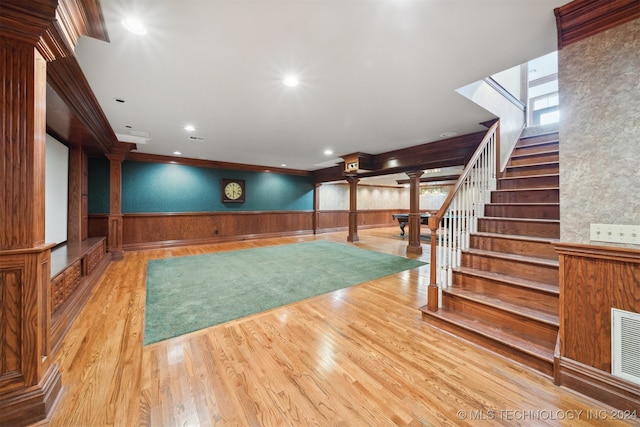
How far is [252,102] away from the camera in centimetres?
288

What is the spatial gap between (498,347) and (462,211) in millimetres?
1352

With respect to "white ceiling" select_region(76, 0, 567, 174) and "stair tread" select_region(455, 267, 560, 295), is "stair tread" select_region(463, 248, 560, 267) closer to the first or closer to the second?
"stair tread" select_region(455, 267, 560, 295)

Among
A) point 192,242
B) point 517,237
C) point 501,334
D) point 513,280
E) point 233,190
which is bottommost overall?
point 501,334

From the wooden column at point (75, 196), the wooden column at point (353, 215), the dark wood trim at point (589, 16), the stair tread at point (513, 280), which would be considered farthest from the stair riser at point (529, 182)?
the wooden column at point (75, 196)

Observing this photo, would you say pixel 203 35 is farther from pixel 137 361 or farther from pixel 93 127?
pixel 93 127

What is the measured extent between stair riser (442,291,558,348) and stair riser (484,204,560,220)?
139cm

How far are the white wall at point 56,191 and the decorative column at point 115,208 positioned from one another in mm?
915

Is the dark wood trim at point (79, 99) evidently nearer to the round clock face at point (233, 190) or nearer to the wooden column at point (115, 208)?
the wooden column at point (115, 208)

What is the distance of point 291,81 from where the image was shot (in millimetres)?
2377

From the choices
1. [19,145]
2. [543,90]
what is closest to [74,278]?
[19,145]

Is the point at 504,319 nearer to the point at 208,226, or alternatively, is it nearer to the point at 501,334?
the point at 501,334

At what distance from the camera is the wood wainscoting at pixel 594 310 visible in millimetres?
1345

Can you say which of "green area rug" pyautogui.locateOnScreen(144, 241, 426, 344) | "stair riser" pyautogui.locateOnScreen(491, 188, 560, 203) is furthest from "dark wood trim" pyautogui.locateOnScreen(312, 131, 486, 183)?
"green area rug" pyautogui.locateOnScreen(144, 241, 426, 344)

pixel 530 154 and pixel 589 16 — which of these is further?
pixel 530 154
